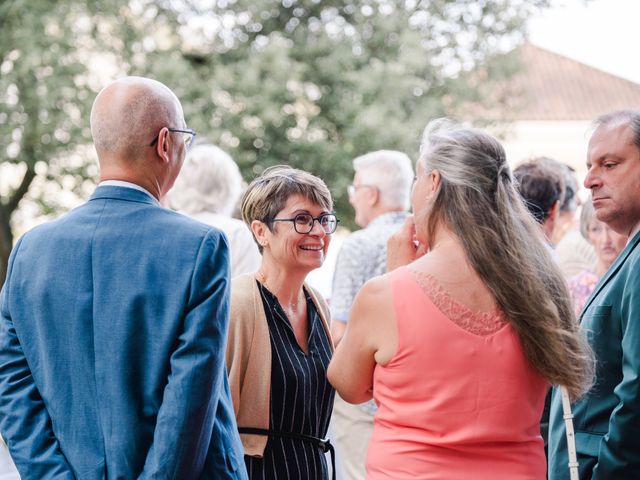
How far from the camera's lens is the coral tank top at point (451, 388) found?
2.30 meters

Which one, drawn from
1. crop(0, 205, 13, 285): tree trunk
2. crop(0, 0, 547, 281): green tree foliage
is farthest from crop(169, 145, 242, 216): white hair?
crop(0, 205, 13, 285): tree trunk

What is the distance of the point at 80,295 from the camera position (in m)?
2.35

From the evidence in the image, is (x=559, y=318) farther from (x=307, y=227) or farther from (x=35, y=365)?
(x=35, y=365)

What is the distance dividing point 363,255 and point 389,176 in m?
0.52

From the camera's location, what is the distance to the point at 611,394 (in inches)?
104

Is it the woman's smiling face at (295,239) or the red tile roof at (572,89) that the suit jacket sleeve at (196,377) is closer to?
the woman's smiling face at (295,239)

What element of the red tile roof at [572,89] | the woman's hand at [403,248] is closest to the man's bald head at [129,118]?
the woman's hand at [403,248]

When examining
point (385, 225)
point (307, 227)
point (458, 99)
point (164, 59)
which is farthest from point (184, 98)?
point (307, 227)

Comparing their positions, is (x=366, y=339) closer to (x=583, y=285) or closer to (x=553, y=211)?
(x=553, y=211)

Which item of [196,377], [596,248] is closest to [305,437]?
[196,377]

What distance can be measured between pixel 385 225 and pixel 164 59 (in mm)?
9148

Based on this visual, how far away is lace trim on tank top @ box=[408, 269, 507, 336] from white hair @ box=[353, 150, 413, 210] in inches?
102

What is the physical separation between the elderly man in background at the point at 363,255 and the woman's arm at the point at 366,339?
2.12 metres

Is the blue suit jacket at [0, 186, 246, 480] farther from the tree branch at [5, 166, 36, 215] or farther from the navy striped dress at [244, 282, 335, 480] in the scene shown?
the tree branch at [5, 166, 36, 215]
